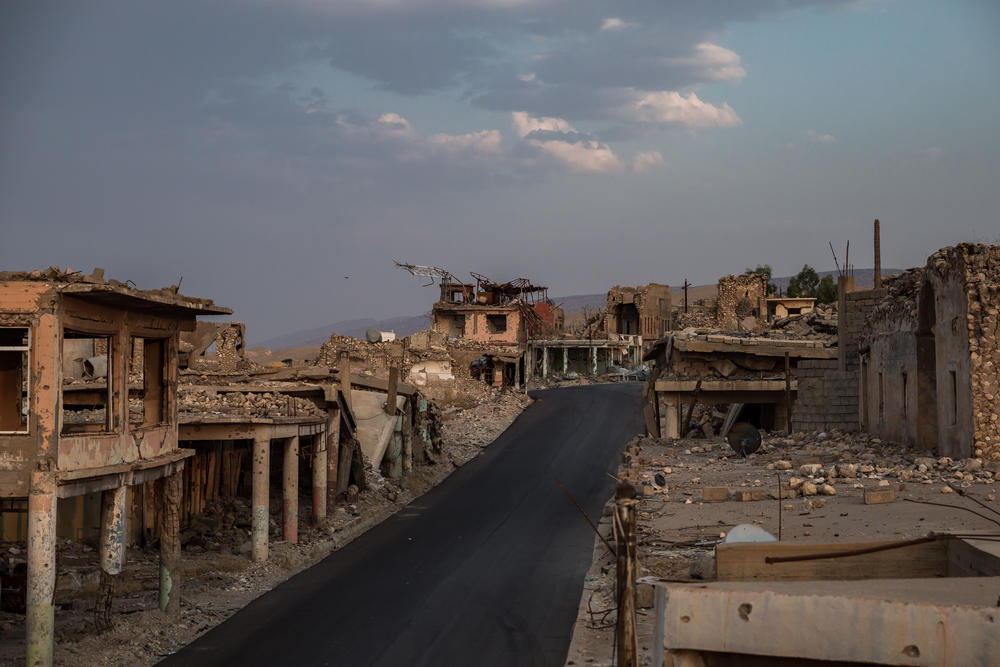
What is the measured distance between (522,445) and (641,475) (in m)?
17.8

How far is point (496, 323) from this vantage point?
69000 millimetres

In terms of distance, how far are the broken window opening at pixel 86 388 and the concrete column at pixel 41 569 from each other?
1862 mm

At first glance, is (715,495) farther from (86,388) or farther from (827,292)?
(827,292)

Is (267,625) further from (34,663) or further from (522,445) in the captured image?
(522,445)

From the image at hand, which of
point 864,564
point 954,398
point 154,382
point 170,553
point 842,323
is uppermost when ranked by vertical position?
→ point 842,323

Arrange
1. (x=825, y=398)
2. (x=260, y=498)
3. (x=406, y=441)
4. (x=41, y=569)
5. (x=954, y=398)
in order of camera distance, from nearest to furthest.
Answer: (x=41, y=569)
(x=954, y=398)
(x=260, y=498)
(x=825, y=398)
(x=406, y=441)

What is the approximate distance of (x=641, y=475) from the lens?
78.4 feet

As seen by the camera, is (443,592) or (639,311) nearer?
(443,592)

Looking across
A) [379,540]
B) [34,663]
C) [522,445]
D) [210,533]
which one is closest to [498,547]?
[379,540]

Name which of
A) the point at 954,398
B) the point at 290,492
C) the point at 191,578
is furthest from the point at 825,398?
the point at 191,578

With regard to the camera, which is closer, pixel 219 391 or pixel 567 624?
pixel 567 624

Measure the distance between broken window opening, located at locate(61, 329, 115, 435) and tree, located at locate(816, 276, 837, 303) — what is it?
5287cm

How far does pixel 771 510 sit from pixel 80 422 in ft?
42.5

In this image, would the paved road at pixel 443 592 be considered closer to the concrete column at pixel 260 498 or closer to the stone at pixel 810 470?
the concrete column at pixel 260 498
